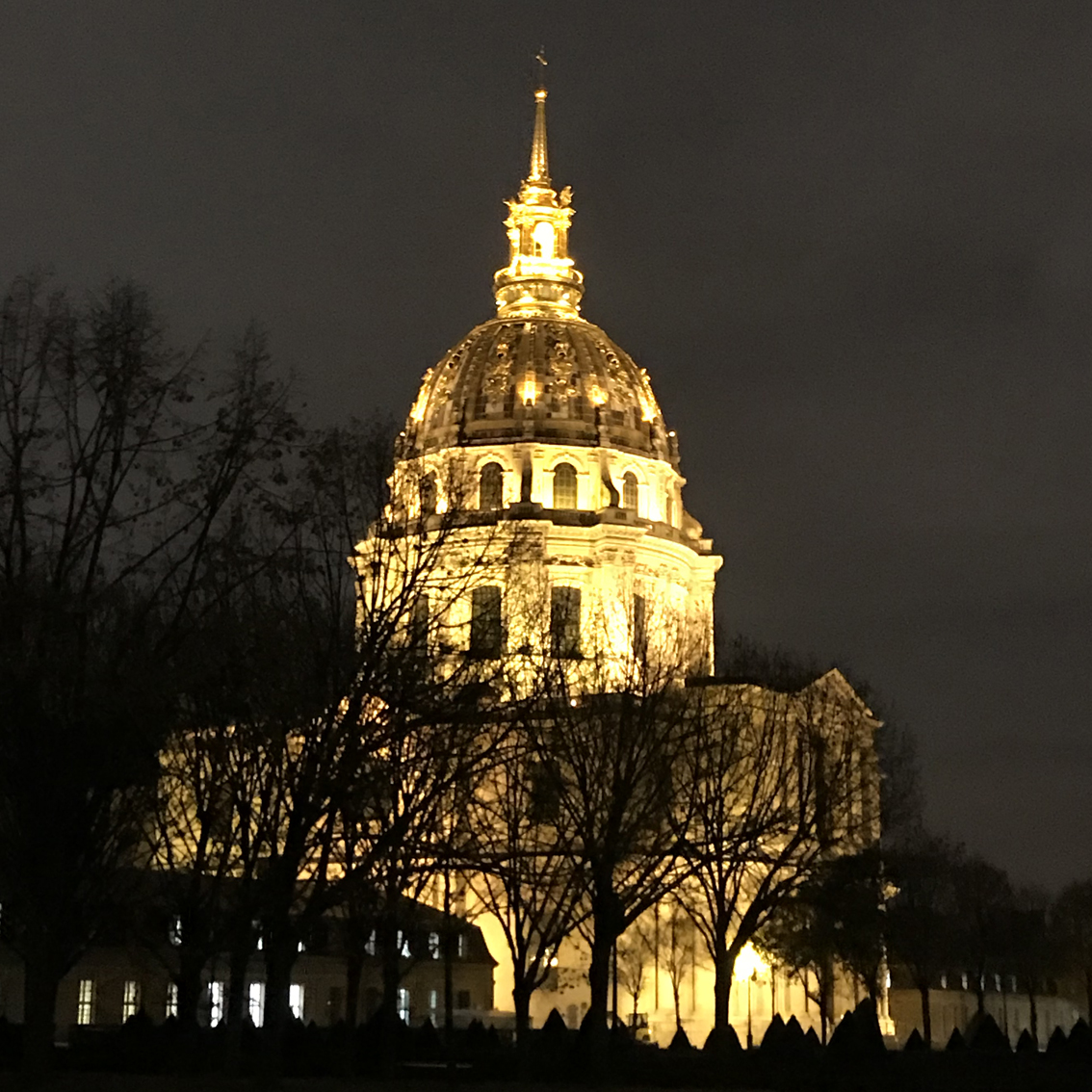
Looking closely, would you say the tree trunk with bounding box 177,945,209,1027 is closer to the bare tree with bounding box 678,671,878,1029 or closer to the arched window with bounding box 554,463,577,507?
the bare tree with bounding box 678,671,878,1029

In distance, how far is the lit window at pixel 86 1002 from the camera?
259 feet

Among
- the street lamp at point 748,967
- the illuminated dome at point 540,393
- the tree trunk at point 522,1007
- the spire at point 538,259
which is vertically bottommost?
the tree trunk at point 522,1007

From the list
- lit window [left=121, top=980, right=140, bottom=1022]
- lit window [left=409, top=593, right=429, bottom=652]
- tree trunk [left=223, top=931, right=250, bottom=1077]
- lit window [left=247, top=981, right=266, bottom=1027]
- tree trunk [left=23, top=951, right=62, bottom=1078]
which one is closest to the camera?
tree trunk [left=23, top=951, right=62, bottom=1078]

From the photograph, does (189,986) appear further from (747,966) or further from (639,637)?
(747,966)

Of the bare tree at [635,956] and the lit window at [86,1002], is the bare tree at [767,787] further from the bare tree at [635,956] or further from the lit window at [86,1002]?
the lit window at [86,1002]

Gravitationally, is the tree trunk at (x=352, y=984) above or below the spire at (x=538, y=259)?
below

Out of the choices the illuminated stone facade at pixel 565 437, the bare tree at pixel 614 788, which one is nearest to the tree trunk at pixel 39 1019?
the bare tree at pixel 614 788

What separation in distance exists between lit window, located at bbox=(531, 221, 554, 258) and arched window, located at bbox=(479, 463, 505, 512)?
22.4 m

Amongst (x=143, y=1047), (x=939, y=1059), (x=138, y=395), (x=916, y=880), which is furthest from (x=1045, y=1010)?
(x=138, y=395)

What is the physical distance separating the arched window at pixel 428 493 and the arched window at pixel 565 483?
281ft

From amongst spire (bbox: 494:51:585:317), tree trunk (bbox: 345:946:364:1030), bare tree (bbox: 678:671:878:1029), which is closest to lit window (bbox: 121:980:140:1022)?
tree trunk (bbox: 345:946:364:1030)

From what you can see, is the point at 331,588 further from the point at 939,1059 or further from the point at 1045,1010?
the point at 1045,1010

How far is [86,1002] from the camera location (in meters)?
79.1

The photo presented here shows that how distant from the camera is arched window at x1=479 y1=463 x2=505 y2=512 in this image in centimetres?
13150
